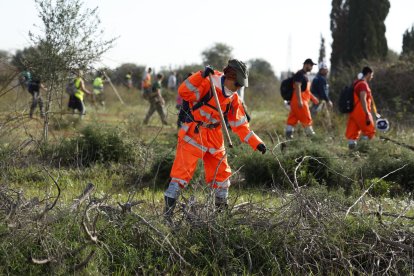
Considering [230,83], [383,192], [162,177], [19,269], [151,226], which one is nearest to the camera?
[19,269]

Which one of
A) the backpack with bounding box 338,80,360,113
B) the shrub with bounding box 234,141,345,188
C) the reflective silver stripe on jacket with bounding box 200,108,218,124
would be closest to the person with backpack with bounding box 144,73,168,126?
the backpack with bounding box 338,80,360,113

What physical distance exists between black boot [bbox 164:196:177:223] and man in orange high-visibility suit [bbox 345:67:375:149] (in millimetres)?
5865

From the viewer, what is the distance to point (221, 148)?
18.7 feet

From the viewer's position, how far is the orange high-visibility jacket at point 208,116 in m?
5.43

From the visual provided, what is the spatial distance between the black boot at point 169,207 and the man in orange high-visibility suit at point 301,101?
603 centimetres

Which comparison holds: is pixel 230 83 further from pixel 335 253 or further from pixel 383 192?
pixel 383 192

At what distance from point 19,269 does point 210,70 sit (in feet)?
7.62

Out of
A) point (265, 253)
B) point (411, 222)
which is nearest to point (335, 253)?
point (265, 253)

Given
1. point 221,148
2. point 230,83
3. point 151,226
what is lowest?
point 151,226

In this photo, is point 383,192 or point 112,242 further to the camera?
point 383,192

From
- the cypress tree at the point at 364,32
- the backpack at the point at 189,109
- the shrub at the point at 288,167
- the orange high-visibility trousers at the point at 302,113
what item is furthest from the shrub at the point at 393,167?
the cypress tree at the point at 364,32

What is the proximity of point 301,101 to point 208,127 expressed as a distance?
19.2 ft

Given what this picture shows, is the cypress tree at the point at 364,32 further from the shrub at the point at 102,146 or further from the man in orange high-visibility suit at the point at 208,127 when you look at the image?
the man in orange high-visibility suit at the point at 208,127

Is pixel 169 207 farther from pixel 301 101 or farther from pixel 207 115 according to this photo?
pixel 301 101
